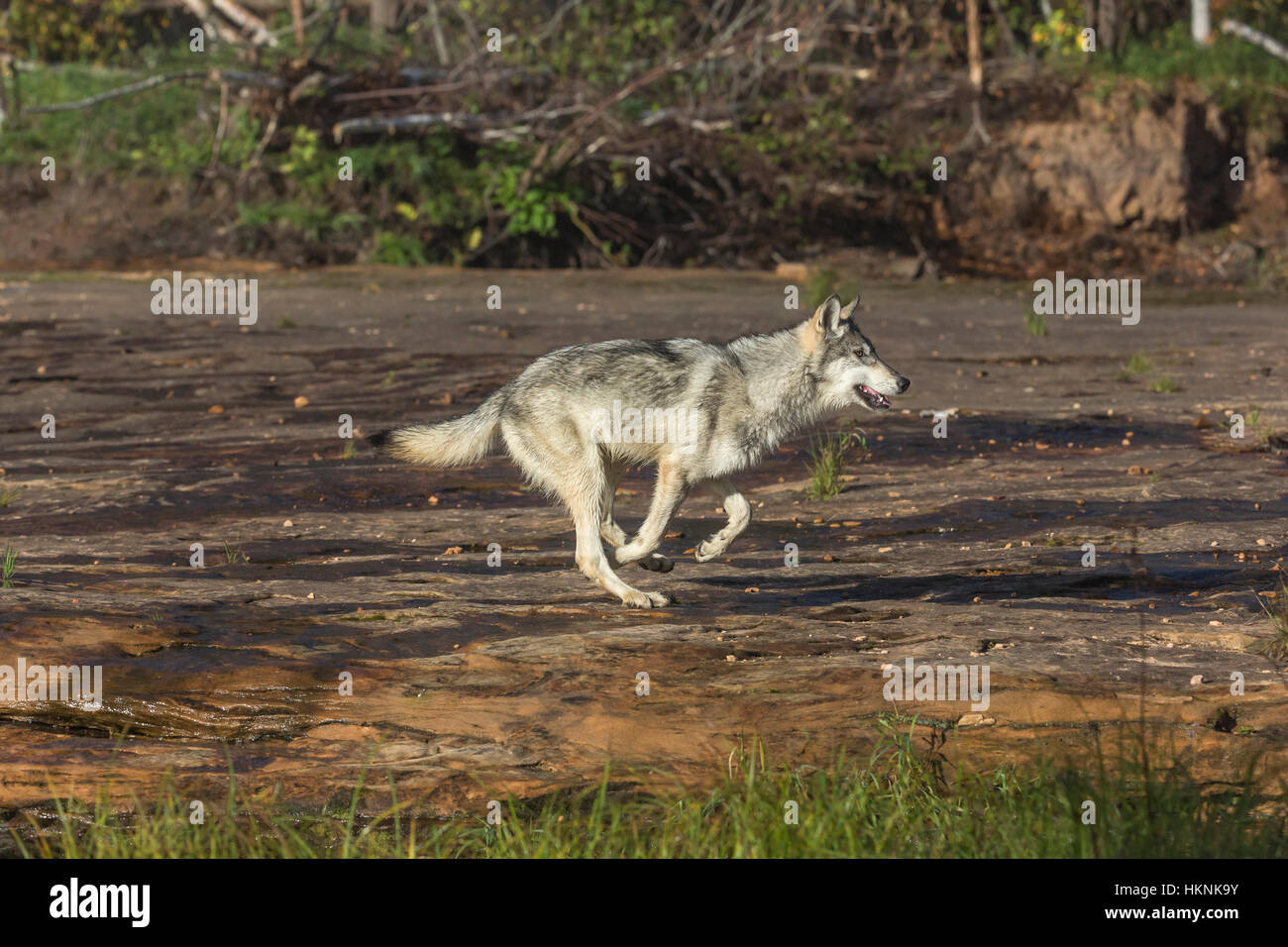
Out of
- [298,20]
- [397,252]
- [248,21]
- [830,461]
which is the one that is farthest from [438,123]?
[830,461]

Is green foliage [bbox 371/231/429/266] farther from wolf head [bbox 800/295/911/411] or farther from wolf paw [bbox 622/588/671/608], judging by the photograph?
wolf paw [bbox 622/588/671/608]

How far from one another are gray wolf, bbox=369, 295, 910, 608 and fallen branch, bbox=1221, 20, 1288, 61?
21245 millimetres

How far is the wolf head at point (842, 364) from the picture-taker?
8.15 metres

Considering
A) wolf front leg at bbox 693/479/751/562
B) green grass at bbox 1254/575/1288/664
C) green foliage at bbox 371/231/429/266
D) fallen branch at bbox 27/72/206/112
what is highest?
fallen branch at bbox 27/72/206/112

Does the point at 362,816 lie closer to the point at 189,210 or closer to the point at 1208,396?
the point at 1208,396

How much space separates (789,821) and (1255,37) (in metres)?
25.0

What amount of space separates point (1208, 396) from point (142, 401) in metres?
9.17

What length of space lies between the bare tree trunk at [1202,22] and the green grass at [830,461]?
18230 millimetres

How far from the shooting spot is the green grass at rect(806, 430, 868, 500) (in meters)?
10.2

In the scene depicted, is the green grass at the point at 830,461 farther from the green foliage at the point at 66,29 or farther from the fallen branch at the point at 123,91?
the green foliage at the point at 66,29

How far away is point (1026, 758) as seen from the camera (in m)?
5.49

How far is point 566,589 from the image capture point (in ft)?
25.6

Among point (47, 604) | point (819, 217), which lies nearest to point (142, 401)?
point (47, 604)

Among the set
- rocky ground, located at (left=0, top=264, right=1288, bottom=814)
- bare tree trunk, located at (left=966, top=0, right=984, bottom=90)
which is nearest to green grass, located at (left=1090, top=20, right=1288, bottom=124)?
bare tree trunk, located at (left=966, top=0, right=984, bottom=90)
